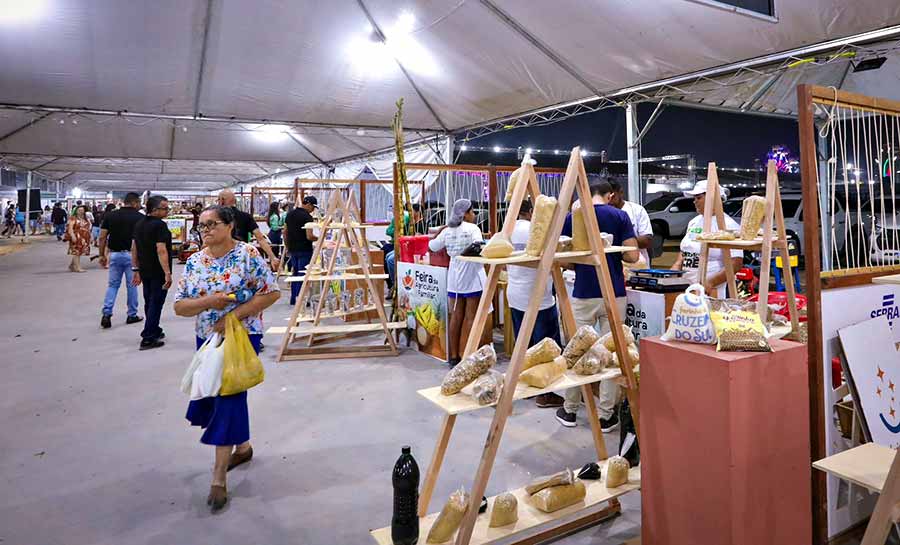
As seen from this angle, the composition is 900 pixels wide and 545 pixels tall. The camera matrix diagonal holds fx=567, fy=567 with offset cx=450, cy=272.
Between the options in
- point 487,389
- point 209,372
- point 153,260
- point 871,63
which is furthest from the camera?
point 153,260

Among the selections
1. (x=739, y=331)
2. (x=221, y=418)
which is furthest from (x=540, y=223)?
(x=221, y=418)

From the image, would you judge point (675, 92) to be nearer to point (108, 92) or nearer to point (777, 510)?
point (777, 510)

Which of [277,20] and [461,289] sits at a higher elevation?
[277,20]

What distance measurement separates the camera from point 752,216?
2.90m

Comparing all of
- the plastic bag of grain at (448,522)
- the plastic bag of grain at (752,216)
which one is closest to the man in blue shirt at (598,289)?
the plastic bag of grain at (752,216)

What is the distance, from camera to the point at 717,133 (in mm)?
10680

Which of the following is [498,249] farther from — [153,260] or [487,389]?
[153,260]

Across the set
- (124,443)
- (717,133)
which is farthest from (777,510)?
(717,133)

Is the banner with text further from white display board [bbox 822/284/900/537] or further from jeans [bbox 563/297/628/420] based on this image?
white display board [bbox 822/284/900/537]

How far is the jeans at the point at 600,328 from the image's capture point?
3.37m

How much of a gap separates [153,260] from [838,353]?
18.8 feet

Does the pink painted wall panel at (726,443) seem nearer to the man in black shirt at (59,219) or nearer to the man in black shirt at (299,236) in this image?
the man in black shirt at (299,236)

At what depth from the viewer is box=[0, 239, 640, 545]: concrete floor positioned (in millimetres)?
2461

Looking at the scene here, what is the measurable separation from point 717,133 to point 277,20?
8.09m
